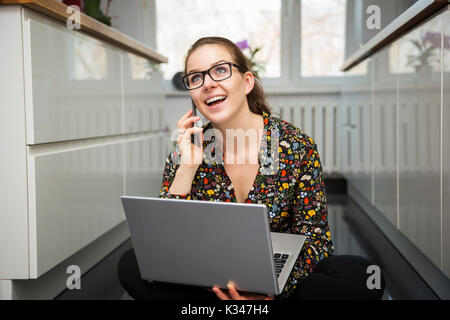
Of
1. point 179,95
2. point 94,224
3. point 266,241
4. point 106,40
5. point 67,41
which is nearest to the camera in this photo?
point 266,241

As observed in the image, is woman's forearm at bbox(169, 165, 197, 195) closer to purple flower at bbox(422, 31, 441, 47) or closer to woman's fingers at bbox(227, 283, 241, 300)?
woman's fingers at bbox(227, 283, 241, 300)

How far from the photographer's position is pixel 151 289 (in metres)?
1.04

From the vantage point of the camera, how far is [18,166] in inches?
53.1

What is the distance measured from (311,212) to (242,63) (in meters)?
0.43

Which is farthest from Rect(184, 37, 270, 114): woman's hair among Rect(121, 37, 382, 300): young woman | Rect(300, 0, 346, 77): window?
Rect(300, 0, 346, 77): window

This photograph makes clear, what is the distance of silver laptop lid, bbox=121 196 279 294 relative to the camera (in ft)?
2.69

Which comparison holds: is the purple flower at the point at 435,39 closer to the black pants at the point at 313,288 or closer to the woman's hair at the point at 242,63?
the woman's hair at the point at 242,63

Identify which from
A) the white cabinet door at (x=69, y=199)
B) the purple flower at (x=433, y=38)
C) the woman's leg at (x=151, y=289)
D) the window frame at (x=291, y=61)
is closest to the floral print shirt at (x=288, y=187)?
the woman's leg at (x=151, y=289)

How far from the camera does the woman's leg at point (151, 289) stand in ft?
3.31

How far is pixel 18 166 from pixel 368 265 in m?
0.99

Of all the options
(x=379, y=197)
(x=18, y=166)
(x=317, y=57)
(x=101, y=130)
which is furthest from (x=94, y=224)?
(x=317, y=57)

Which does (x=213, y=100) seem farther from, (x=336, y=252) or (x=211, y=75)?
(x=336, y=252)
